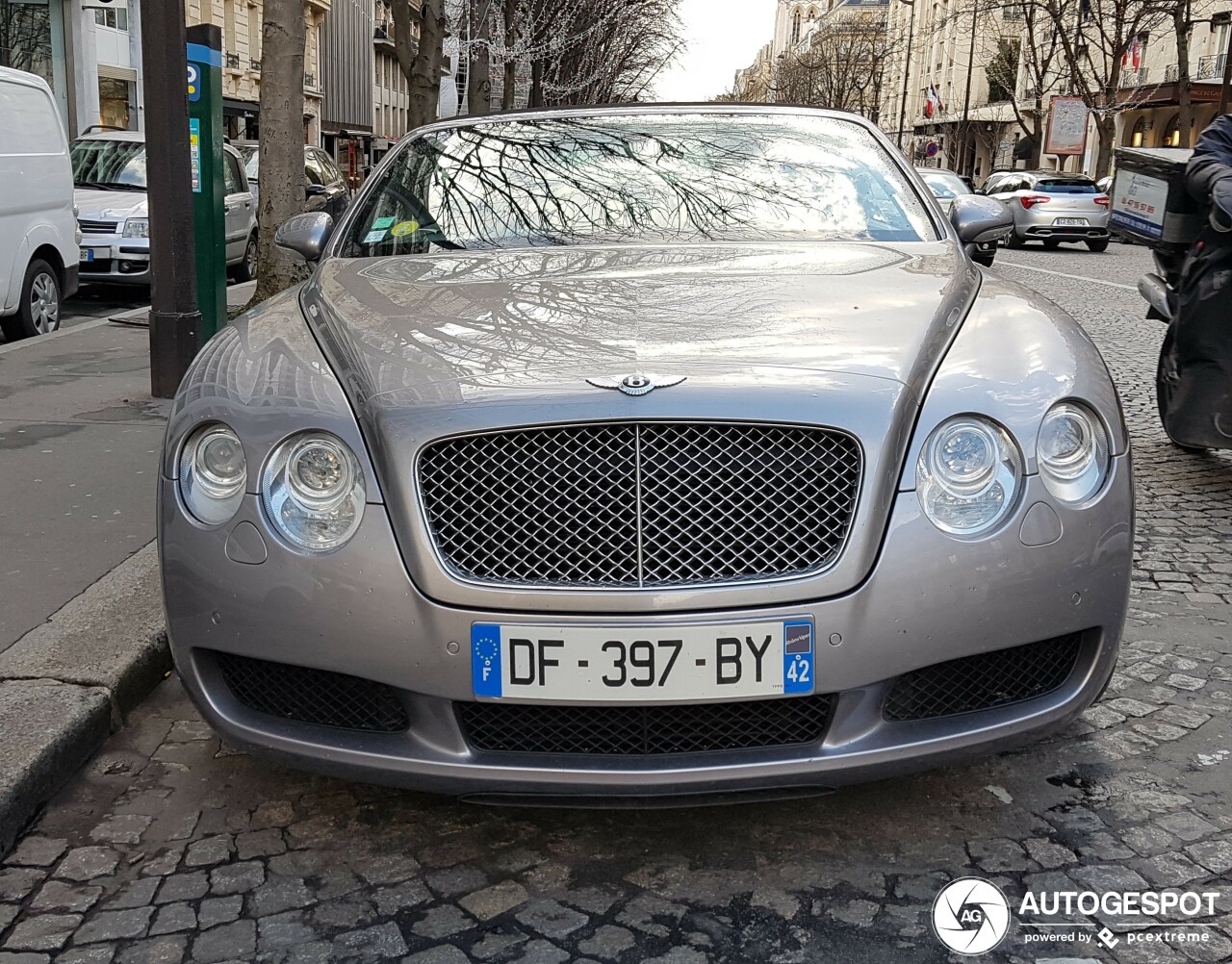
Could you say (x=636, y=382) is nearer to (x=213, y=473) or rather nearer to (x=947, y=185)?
(x=213, y=473)

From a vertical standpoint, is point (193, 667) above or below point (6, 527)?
above

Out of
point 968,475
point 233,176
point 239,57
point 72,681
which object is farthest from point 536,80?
point 968,475

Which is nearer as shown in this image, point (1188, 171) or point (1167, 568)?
point (1167, 568)

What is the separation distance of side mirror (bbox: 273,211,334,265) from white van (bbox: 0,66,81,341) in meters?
6.06

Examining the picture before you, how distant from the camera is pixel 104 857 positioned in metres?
2.64

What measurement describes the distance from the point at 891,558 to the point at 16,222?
8.73 metres

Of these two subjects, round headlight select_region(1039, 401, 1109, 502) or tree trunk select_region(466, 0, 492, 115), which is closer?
round headlight select_region(1039, 401, 1109, 502)

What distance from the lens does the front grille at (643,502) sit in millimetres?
2330

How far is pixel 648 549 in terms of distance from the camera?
2.33m

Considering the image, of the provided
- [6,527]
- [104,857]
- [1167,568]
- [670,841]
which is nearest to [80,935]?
[104,857]

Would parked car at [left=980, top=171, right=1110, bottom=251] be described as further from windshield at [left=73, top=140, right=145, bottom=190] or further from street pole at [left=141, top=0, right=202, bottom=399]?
street pole at [left=141, top=0, right=202, bottom=399]

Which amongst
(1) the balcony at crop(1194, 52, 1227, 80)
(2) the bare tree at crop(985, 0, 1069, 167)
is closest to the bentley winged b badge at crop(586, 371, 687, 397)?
(1) the balcony at crop(1194, 52, 1227, 80)

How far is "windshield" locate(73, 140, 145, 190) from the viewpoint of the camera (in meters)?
14.2

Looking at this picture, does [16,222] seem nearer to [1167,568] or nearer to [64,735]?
[64,735]
